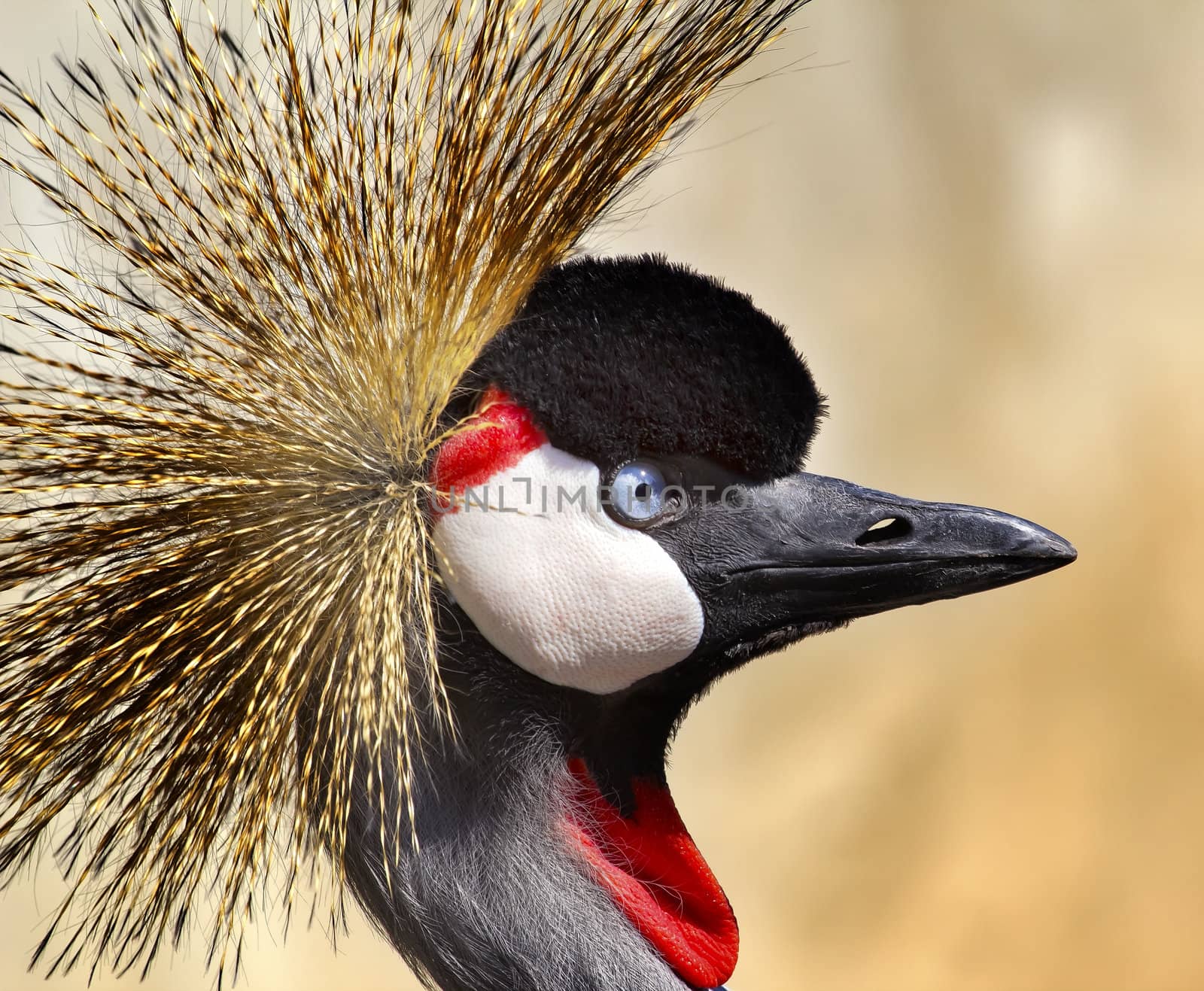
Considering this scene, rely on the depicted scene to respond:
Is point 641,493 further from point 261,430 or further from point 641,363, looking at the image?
point 261,430

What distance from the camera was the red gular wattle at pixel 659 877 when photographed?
2.44 feet

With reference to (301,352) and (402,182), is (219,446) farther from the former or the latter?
(402,182)

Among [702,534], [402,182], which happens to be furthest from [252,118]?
[702,534]

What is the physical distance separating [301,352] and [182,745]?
0.24m

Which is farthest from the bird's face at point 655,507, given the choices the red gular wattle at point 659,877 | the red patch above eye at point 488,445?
the red gular wattle at point 659,877

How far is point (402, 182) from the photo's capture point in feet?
2.26

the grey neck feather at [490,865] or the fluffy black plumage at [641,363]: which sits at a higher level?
the fluffy black plumage at [641,363]

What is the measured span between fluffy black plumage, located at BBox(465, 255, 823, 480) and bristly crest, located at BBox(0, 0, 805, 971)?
0.11ft

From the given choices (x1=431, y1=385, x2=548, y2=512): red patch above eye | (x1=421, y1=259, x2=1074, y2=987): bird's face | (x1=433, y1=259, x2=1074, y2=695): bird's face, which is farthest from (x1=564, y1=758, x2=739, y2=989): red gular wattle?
(x1=431, y1=385, x2=548, y2=512): red patch above eye

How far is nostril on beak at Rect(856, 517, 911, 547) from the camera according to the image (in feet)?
2.34

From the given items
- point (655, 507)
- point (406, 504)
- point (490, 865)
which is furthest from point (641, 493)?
point (490, 865)

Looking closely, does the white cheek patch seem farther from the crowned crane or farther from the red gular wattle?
the red gular wattle

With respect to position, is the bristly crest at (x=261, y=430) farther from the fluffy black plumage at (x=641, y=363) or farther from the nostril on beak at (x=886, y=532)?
the nostril on beak at (x=886, y=532)

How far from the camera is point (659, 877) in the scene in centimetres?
79
